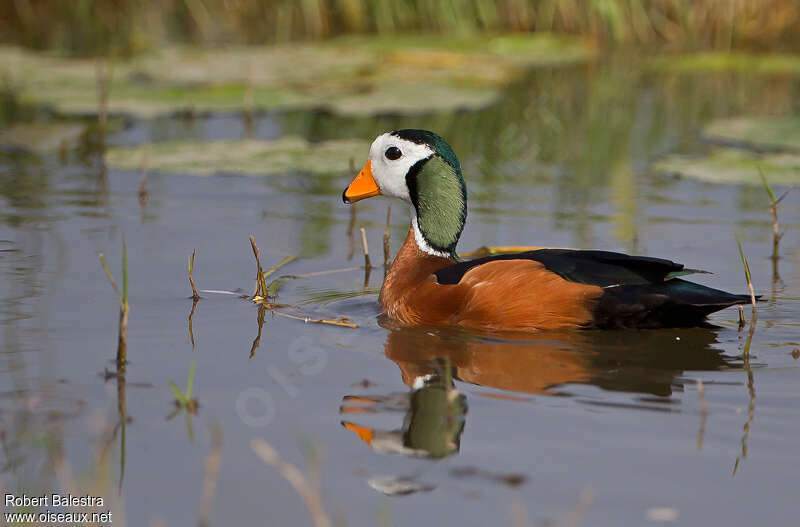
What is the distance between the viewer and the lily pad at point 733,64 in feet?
48.2

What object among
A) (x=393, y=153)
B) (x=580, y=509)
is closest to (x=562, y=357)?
(x=580, y=509)

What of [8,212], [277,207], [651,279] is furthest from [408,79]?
[651,279]

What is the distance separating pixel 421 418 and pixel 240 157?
17.0 ft

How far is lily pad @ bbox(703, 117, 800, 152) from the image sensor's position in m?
9.93

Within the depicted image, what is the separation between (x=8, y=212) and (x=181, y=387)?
3866mm

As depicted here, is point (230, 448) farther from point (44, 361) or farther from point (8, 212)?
point (8, 212)

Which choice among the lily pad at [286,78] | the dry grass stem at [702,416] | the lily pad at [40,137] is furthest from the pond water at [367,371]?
the lily pad at [286,78]

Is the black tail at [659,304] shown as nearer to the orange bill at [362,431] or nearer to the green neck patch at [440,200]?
the green neck patch at [440,200]

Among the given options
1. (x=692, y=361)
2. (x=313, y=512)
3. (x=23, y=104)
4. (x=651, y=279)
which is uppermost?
(x=23, y=104)

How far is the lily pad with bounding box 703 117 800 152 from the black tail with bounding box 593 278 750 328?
4671 mm

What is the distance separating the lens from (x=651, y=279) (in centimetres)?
557

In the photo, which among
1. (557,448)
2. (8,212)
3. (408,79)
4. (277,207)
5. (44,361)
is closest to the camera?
(557,448)

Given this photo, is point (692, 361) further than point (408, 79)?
No

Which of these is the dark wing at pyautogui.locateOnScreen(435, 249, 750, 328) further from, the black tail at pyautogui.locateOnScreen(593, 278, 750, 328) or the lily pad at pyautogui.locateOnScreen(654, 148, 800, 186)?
the lily pad at pyautogui.locateOnScreen(654, 148, 800, 186)
